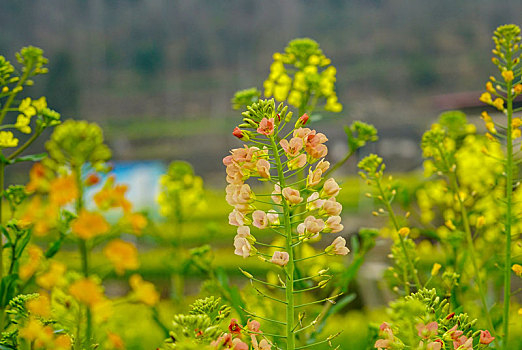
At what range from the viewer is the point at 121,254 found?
1.84ft

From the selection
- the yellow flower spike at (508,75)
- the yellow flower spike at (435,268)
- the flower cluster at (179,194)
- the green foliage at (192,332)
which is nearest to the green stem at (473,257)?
the yellow flower spike at (435,268)

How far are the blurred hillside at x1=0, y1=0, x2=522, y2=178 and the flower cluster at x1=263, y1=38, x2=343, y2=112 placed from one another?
26.5 metres

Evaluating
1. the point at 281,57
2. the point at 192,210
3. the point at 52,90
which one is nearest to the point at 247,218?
the point at 281,57

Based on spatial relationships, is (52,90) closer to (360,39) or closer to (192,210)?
(360,39)

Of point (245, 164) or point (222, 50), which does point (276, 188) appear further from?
point (222, 50)

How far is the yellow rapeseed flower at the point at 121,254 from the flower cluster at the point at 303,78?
3.10 feet

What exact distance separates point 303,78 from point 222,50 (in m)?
35.5

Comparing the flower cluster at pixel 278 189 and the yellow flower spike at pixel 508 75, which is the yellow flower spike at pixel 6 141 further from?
the yellow flower spike at pixel 508 75

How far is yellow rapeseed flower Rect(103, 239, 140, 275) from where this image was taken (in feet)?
1.82

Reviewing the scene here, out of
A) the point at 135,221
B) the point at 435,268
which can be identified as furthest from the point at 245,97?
the point at 135,221

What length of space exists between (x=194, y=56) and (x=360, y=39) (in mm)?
10911

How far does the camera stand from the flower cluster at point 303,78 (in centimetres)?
144

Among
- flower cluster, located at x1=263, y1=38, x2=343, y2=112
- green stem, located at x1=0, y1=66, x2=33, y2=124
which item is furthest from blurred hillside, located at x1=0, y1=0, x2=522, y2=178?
green stem, located at x1=0, y1=66, x2=33, y2=124

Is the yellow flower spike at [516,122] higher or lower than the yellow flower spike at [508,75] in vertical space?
lower
